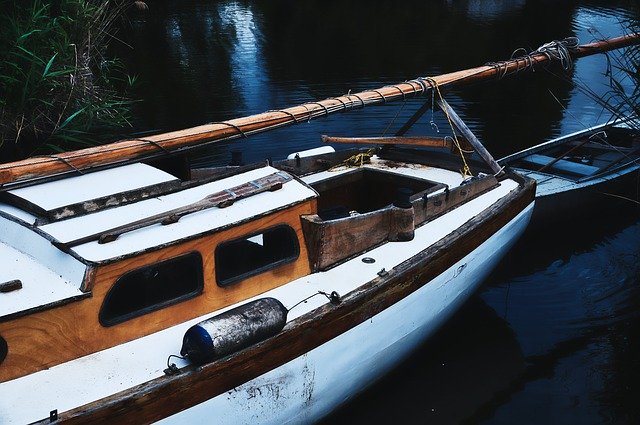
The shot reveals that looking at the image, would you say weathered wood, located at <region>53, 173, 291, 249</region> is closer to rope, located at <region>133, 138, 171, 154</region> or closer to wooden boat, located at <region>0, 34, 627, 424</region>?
wooden boat, located at <region>0, 34, 627, 424</region>

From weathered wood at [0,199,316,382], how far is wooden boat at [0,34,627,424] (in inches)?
0.4

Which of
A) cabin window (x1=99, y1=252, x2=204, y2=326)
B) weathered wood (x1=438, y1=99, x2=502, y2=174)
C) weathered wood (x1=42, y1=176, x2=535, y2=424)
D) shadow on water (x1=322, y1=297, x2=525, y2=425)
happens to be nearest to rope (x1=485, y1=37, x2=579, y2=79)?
weathered wood (x1=438, y1=99, x2=502, y2=174)

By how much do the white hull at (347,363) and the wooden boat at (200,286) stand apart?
2 cm

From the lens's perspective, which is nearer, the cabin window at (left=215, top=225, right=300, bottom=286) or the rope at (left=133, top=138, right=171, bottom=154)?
the cabin window at (left=215, top=225, right=300, bottom=286)

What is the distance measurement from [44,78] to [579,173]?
9715mm

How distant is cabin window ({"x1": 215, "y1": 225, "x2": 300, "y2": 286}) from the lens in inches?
231

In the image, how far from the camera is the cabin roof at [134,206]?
17.3ft

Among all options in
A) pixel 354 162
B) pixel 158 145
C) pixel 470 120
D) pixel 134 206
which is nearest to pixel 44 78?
pixel 158 145

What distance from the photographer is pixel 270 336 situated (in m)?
5.51

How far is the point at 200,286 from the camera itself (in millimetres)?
5637

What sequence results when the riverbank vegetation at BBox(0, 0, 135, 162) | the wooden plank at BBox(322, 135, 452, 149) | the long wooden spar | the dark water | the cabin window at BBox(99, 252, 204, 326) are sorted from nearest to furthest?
1. the cabin window at BBox(99, 252, 204, 326)
2. the long wooden spar
3. the dark water
4. the wooden plank at BBox(322, 135, 452, 149)
5. the riverbank vegetation at BBox(0, 0, 135, 162)

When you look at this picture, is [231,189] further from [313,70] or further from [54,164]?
[313,70]

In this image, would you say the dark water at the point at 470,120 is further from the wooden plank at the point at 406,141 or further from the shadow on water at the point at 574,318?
the wooden plank at the point at 406,141

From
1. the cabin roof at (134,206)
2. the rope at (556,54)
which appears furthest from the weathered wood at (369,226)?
the rope at (556,54)
